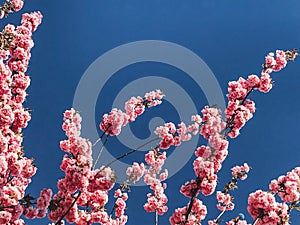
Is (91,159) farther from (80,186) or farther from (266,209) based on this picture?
(266,209)

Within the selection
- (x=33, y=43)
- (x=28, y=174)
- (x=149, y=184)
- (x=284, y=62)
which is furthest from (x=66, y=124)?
(x=284, y=62)

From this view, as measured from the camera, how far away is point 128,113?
380 inches

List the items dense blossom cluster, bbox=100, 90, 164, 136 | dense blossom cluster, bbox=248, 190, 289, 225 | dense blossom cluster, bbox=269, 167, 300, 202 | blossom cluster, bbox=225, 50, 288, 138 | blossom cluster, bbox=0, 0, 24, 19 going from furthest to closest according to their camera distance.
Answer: blossom cluster, bbox=0, 0, 24, 19 → dense blossom cluster, bbox=100, 90, 164, 136 → blossom cluster, bbox=225, 50, 288, 138 → dense blossom cluster, bbox=269, 167, 300, 202 → dense blossom cluster, bbox=248, 190, 289, 225

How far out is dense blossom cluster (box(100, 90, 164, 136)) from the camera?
829 cm

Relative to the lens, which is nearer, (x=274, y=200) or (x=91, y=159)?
(x=274, y=200)

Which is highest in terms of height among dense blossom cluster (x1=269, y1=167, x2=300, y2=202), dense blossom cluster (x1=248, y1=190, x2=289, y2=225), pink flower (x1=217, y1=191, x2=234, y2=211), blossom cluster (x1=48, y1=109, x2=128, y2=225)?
pink flower (x1=217, y1=191, x2=234, y2=211)

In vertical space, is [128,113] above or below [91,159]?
above

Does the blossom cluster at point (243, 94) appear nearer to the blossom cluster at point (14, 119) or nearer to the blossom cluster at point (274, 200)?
the blossom cluster at point (274, 200)

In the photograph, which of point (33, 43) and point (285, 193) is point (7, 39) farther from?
point (285, 193)

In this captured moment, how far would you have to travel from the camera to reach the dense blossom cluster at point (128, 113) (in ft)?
27.2

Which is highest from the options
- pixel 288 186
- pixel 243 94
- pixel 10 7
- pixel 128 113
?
pixel 10 7

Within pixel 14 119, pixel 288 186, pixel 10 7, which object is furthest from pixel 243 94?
pixel 10 7

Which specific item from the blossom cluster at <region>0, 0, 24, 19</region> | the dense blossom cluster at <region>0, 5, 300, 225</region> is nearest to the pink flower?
the dense blossom cluster at <region>0, 5, 300, 225</region>

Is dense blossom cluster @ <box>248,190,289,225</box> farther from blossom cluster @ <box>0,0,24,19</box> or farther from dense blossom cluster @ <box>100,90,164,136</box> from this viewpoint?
blossom cluster @ <box>0,0,24,19</box>
